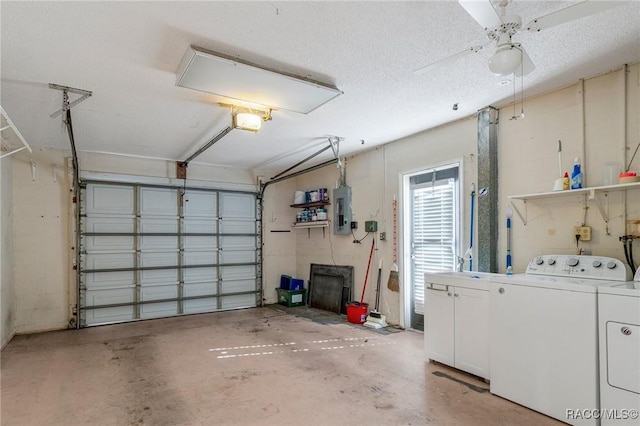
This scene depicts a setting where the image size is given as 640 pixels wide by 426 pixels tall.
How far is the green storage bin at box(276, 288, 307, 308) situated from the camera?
6.71 meters

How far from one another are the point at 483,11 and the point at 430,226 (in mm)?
3209

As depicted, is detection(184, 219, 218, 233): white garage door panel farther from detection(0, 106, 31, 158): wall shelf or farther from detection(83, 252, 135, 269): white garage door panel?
detection(0, 106, 31, 158): wall shelf

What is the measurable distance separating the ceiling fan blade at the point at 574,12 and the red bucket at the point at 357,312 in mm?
4226

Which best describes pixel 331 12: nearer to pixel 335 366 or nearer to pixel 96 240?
pixel 335 366

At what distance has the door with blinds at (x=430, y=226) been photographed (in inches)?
171

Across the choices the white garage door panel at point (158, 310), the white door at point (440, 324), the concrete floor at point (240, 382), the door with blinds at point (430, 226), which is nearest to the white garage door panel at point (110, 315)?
the white garage door panel at point (158, 310)

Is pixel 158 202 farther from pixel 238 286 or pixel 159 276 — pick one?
pixel 238 286

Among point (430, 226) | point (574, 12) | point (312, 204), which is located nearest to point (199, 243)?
point (312, 204)

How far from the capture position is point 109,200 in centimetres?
567

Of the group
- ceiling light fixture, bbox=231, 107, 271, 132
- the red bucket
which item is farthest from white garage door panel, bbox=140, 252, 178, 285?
ceiling light fixture, bbox=231, 107, 271, 132

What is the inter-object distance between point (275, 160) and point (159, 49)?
3805mm

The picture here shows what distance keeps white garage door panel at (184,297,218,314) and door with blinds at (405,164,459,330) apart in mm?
3715

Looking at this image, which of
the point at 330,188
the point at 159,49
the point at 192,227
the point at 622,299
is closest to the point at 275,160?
the point at 330,188

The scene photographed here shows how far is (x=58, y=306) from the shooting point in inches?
205
